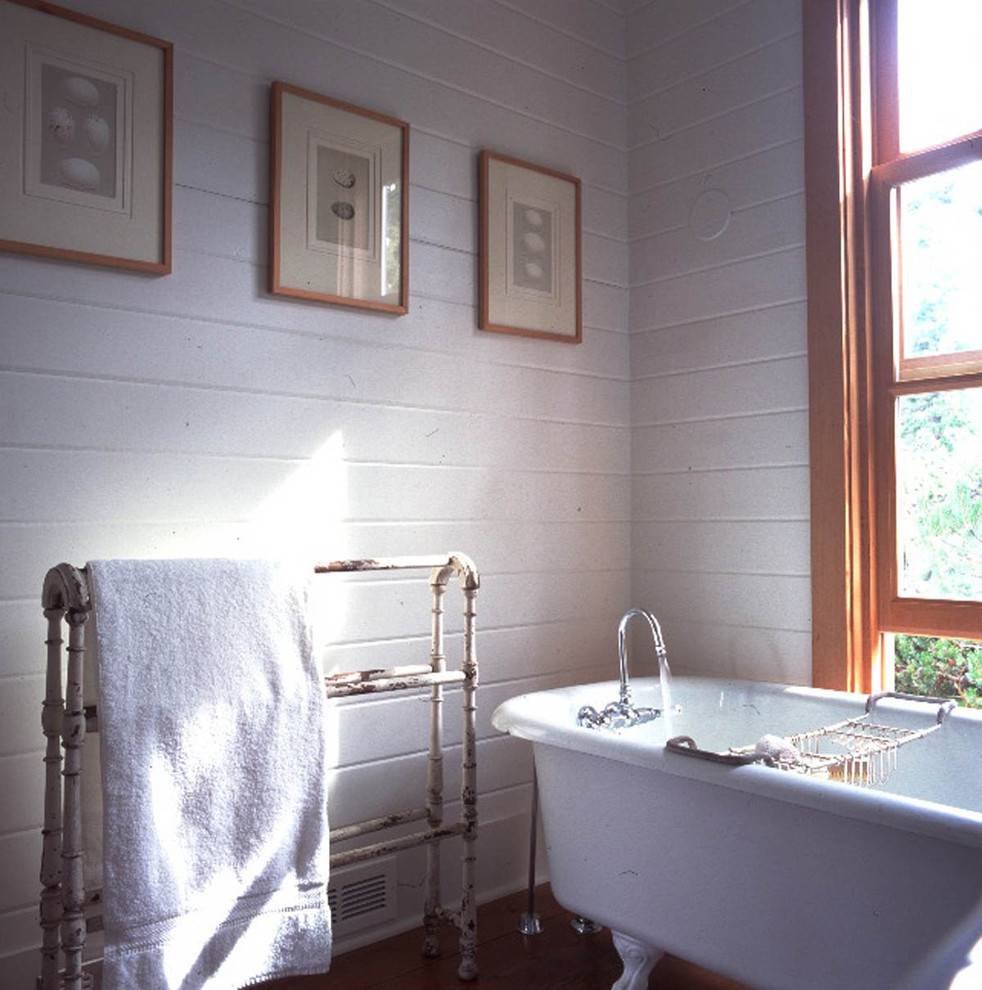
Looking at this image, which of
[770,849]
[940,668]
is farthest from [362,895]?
[940,668]

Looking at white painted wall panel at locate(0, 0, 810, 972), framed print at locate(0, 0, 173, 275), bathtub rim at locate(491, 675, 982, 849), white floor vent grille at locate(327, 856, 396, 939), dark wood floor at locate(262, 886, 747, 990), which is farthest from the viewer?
white floor vent grille at locate(327, 856, 396, 939)

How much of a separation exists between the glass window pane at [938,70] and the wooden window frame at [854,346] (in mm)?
Answer: 30

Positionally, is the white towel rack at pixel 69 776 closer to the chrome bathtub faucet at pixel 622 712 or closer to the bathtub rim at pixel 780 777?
the bathtub rim at pixel 780 777

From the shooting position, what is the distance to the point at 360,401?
88.1 inches

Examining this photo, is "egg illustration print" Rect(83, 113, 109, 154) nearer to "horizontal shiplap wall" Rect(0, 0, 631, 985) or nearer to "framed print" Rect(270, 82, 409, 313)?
"horizontal shiplap wall" Rect(0, 0, 631, 985)

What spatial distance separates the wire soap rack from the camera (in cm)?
190

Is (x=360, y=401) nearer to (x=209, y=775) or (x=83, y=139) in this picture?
(x=83, y=139)

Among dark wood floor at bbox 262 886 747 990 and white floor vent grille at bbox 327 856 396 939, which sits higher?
white floor vent grille at bbox 327 856 396 939

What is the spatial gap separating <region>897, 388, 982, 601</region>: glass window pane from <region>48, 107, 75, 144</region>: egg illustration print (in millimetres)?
1864

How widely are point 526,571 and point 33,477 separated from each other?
4.02ft

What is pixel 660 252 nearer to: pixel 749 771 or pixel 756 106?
pixel 756 106

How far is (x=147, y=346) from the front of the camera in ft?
6.30

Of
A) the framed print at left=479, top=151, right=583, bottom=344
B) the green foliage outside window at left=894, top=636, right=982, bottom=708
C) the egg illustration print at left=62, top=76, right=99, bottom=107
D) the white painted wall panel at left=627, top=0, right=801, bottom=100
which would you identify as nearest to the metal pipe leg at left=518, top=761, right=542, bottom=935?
the green foliage outside window at left=894, top=636, right=982, bottom=708

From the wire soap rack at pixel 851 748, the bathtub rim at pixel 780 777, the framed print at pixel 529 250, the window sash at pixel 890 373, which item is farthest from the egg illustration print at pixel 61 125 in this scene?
the window sash at pixel 890 373
